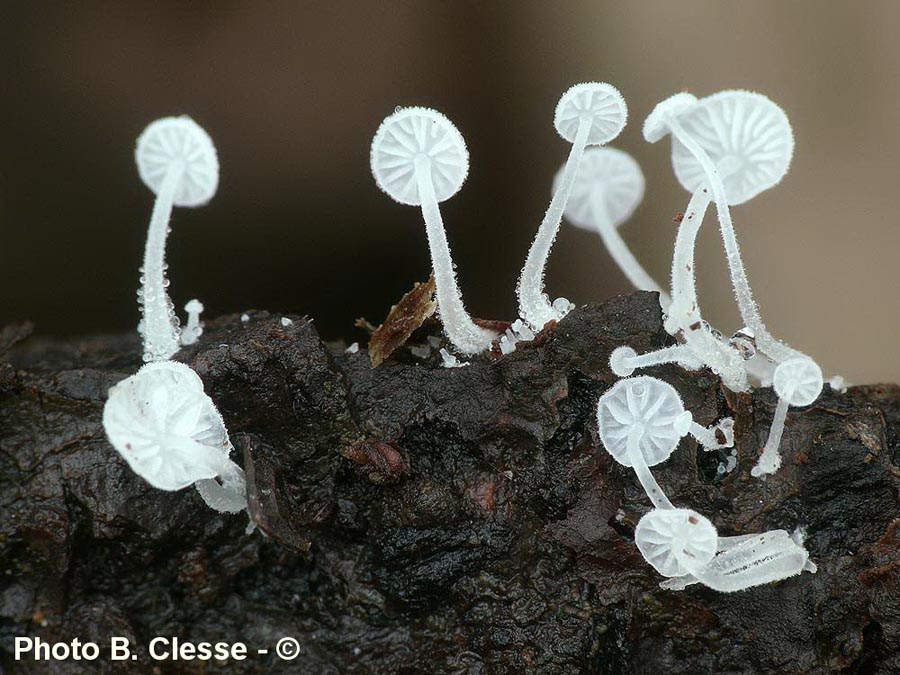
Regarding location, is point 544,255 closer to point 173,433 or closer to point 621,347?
point 621,347

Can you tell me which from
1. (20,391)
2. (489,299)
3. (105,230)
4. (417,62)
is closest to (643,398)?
(20,391)

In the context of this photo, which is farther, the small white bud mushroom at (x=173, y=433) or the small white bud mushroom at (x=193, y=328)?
the small white bud mushroom at (x=193, y=328)

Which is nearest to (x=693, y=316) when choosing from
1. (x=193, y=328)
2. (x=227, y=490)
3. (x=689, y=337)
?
(x=689, y=337)

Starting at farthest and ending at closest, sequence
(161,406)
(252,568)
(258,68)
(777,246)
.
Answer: (777,246)
(258,68)
(252,568)
(161,406)

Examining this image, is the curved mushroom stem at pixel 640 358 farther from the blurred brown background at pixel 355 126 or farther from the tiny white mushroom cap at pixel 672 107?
the blurred brown background at pixel 355 126

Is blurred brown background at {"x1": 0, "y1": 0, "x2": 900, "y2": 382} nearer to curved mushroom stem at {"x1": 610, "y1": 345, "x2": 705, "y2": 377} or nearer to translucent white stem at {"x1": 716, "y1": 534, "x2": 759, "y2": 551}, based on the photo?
curved mushroom stem at {"x1": 610, "y1": 345, "x2": 705, "y2": 377}

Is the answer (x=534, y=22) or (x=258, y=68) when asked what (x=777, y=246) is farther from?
(x=258, y=68)

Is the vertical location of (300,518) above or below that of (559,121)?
below

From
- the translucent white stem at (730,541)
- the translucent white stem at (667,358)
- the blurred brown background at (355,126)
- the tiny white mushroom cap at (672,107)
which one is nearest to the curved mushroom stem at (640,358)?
the translucent white stem at (667,358)
